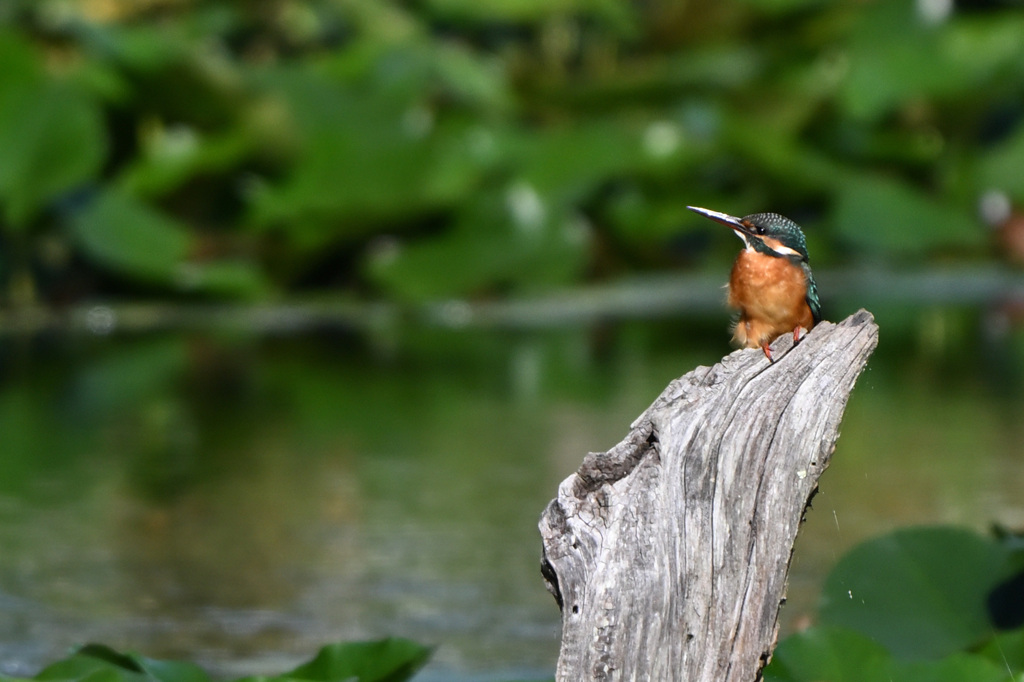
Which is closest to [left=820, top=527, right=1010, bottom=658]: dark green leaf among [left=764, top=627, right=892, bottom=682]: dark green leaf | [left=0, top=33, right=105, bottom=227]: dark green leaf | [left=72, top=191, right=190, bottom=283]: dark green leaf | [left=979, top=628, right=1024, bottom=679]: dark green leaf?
[left=979, top=628, right=1024, bottom=679]: dark green leaf

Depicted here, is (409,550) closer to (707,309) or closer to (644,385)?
(644,385)

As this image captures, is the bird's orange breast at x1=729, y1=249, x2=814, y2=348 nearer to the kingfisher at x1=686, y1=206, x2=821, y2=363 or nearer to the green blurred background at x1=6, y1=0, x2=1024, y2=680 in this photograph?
the kingfisher at x1=686, y1=206, x2=821, y2=363

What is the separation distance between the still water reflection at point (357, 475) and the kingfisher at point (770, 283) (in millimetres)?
942

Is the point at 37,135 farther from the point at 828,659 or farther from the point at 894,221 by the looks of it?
the point at 828,659

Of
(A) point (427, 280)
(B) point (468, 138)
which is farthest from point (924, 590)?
(B) point (468, 138)

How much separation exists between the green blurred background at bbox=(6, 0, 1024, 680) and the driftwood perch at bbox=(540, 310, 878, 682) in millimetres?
1054

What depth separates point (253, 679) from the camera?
6.10 feet

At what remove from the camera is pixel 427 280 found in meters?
7.64

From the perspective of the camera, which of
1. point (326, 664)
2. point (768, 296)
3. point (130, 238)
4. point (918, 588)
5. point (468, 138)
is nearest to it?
point (768, 296)

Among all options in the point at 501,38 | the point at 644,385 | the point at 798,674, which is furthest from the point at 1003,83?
the point at 798,674

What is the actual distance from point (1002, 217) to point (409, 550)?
257 inches

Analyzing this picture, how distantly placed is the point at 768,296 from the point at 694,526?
1.07ft

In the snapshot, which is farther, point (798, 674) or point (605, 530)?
point (798, 674)

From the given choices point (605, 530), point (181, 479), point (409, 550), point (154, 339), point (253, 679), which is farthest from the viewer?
point (154, 339)
